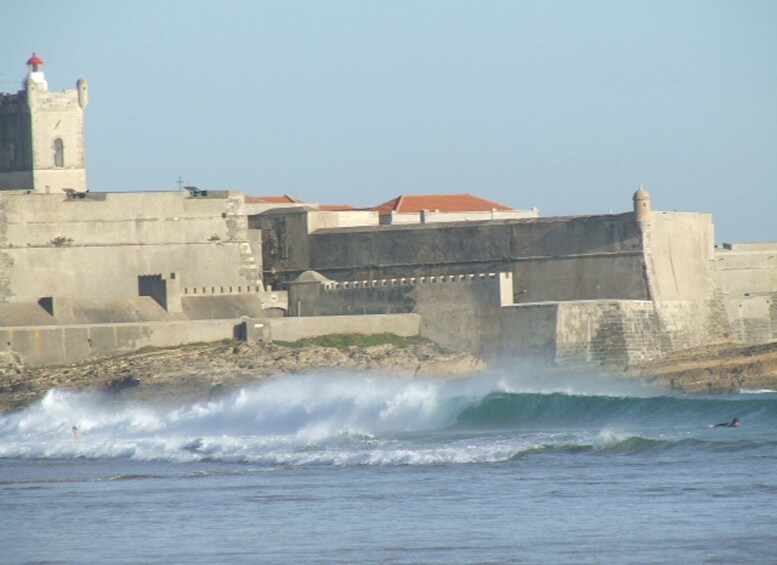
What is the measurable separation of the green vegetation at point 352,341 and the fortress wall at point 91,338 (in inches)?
68.0

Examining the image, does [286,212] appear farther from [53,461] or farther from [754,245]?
[53,461]

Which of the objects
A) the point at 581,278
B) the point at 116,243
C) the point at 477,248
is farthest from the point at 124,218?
the point at 581,278

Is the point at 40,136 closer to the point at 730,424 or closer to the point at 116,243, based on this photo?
the point at 116,243

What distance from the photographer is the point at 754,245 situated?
44375mm

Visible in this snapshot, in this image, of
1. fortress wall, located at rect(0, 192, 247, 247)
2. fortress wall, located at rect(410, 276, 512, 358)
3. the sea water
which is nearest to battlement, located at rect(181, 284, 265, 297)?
fortress wall, located at rect(0, 192, 247, 247)

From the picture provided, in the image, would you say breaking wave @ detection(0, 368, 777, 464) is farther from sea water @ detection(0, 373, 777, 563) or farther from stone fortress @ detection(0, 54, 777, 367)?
stone fortress @ detection(0, 54, 777, 367)

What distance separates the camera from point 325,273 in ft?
141

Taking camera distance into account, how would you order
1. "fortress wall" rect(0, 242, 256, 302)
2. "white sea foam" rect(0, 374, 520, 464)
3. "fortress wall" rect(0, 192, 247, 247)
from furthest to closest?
"fortress wall" rect(0, 192, 247, 247) → "fortress wall" rect(0, 242, 256, 302) → "white sea foam" rect(0, 374, 520, 464)

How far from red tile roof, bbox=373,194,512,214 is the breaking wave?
11.5 m

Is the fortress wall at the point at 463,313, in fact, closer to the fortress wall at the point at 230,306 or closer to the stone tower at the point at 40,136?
the fortress wall at the point at 230,306

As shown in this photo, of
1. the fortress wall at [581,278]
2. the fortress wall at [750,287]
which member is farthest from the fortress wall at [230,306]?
the fortress wall at [750,287]

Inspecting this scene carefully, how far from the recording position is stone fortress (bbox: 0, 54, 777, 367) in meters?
38.3

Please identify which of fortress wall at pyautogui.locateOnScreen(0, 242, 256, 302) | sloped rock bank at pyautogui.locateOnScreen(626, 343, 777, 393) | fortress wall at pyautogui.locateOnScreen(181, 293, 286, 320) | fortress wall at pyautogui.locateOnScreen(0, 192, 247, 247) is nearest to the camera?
sloped rock bank at pyautogui.locateOnScreen(626, 343, 777, 393)

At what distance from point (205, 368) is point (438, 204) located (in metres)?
12.4
